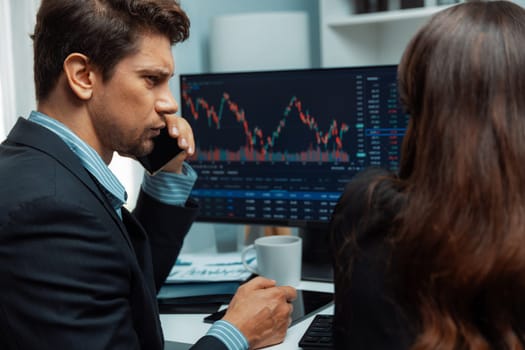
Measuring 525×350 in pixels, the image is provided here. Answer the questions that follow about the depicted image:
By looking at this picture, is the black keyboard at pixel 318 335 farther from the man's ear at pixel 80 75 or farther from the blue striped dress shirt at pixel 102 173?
the man's ear at pixel 80 75

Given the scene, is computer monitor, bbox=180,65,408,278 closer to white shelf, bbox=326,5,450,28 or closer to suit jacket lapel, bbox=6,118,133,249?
white shelf, bbox=326,5,450,28

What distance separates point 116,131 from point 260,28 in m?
0.91

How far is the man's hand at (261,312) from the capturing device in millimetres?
1122

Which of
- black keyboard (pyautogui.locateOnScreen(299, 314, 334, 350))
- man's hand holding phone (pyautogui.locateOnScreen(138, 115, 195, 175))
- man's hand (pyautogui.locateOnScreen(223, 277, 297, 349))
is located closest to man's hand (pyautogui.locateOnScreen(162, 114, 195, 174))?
man's hand holding phone (pyautogui.locateOnScreen(138, 115, 195, 175))

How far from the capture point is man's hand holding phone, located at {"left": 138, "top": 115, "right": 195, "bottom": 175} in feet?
4.50

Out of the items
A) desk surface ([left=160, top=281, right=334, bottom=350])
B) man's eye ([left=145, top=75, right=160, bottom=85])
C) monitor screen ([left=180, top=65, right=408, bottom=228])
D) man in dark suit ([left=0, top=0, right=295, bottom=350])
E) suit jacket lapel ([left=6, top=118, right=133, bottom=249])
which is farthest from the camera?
monitor screen ([left=180, top=65, right=408, bottom=228])

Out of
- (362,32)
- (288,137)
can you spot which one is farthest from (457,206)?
(362,32)

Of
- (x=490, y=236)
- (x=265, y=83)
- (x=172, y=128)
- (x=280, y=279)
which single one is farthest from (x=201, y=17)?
(x=490, y=236)

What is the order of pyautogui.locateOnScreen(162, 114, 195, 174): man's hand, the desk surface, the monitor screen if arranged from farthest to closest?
the monitor screen < pyautogui.locateOnScreen(162, 114, 195, 174): man's hand < the desk surface

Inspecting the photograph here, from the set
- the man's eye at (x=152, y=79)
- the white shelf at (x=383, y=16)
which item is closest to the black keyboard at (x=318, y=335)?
the man's eye at (x=152, y=79)

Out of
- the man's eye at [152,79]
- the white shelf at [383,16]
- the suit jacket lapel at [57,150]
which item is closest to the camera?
the suit jacket lapel at [57,150]

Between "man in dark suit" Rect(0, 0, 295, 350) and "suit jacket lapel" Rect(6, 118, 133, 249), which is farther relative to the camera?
"suit jacket lapel" Rect(6, 118, 133, 249)

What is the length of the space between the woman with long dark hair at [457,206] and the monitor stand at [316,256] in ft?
2.47

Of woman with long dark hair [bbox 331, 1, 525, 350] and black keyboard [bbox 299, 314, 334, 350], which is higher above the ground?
woman with long dark hair [bbox 331, 1, 525, 350]
